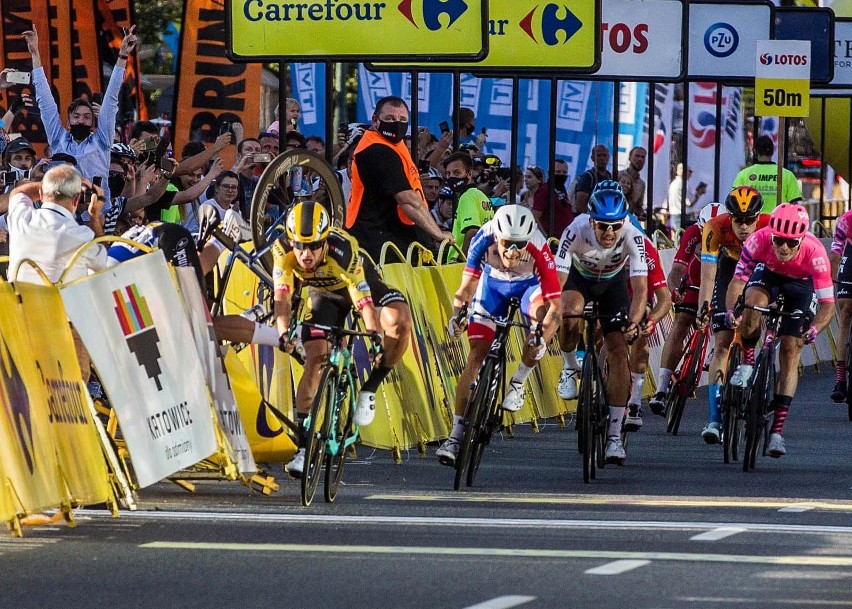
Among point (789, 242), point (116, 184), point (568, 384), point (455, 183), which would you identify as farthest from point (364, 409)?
point (455, 183)

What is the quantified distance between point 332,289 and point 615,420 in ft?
9.43

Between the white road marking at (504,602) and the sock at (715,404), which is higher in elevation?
the white road marking at (504,602)

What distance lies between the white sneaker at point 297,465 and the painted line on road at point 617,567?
310 cm

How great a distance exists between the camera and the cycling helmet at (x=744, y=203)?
1575 cm

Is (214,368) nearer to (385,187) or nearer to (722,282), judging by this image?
(385,187)

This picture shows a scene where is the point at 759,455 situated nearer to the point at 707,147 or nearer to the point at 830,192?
the point at 707,147

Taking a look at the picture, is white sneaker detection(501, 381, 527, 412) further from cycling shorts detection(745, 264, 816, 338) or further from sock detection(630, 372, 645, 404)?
sock detection(630, 372, 645, 404)

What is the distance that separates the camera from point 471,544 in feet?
32.8

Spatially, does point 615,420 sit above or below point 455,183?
below

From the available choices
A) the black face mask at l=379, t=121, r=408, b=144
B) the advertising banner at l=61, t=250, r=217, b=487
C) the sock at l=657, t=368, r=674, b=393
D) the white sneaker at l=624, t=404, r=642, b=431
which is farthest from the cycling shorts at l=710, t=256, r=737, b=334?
the advertising banner at l=61, t=250, r=217, b=487

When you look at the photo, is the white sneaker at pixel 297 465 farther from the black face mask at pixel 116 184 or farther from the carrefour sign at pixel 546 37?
the carrefour sign at pixel 546 37

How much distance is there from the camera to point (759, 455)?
1533 cm

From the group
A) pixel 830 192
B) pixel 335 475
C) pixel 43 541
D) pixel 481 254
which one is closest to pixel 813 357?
pixel 481 254

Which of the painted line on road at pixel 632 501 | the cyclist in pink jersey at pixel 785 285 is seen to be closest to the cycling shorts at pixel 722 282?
the cyclist in pink jersey at pixel 785 285
